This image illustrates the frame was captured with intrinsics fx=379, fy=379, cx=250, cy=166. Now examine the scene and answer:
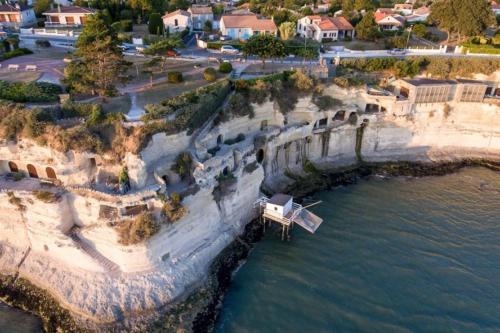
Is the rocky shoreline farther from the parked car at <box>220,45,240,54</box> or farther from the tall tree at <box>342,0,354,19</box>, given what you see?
the tall tree at <box>342,0,354,19</box>

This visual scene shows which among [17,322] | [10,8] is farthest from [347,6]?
[17,322]

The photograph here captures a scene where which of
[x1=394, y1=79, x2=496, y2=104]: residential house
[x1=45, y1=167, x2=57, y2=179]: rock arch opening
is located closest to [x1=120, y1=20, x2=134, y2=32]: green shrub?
[x1=45, y1=167, x2=57, y2=179]: rock arch opening

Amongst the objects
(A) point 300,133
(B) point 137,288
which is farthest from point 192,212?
(A) point 300,133

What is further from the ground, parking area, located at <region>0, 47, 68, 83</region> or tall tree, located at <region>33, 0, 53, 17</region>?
tall tree, located at <region>33, 0, 53, 17</region>

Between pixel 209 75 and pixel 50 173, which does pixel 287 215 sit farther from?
pixel 50 173

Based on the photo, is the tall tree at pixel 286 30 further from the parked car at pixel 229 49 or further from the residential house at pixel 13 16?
the residential house at pixel 13 16

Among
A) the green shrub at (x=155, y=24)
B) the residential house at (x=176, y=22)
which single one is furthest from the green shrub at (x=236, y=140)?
the residential house at (x=176, y=22)
